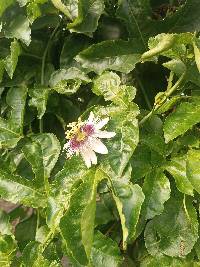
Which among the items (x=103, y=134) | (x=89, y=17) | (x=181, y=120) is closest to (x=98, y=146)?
(x=103, y=134)

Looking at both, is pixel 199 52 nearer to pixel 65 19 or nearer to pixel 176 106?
pixel 176 106

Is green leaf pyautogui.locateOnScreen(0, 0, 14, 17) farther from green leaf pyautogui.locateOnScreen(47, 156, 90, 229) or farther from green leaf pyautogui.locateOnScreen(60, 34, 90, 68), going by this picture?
green leaf pyautogui.locateOnScreen(47, 156, 90, 229)

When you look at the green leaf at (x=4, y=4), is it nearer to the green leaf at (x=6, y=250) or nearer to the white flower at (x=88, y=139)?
the white flower at (x=88, y=139)

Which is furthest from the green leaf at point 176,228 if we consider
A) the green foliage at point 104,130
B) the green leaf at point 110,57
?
the green leaf at point 110,57

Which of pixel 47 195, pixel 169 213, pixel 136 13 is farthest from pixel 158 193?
pixel 136 13

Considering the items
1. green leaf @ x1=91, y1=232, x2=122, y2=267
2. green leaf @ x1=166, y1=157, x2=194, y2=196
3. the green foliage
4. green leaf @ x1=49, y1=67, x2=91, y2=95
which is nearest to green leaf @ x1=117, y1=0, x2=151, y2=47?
the green foliage

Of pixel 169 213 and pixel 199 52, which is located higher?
pixel 199 52
